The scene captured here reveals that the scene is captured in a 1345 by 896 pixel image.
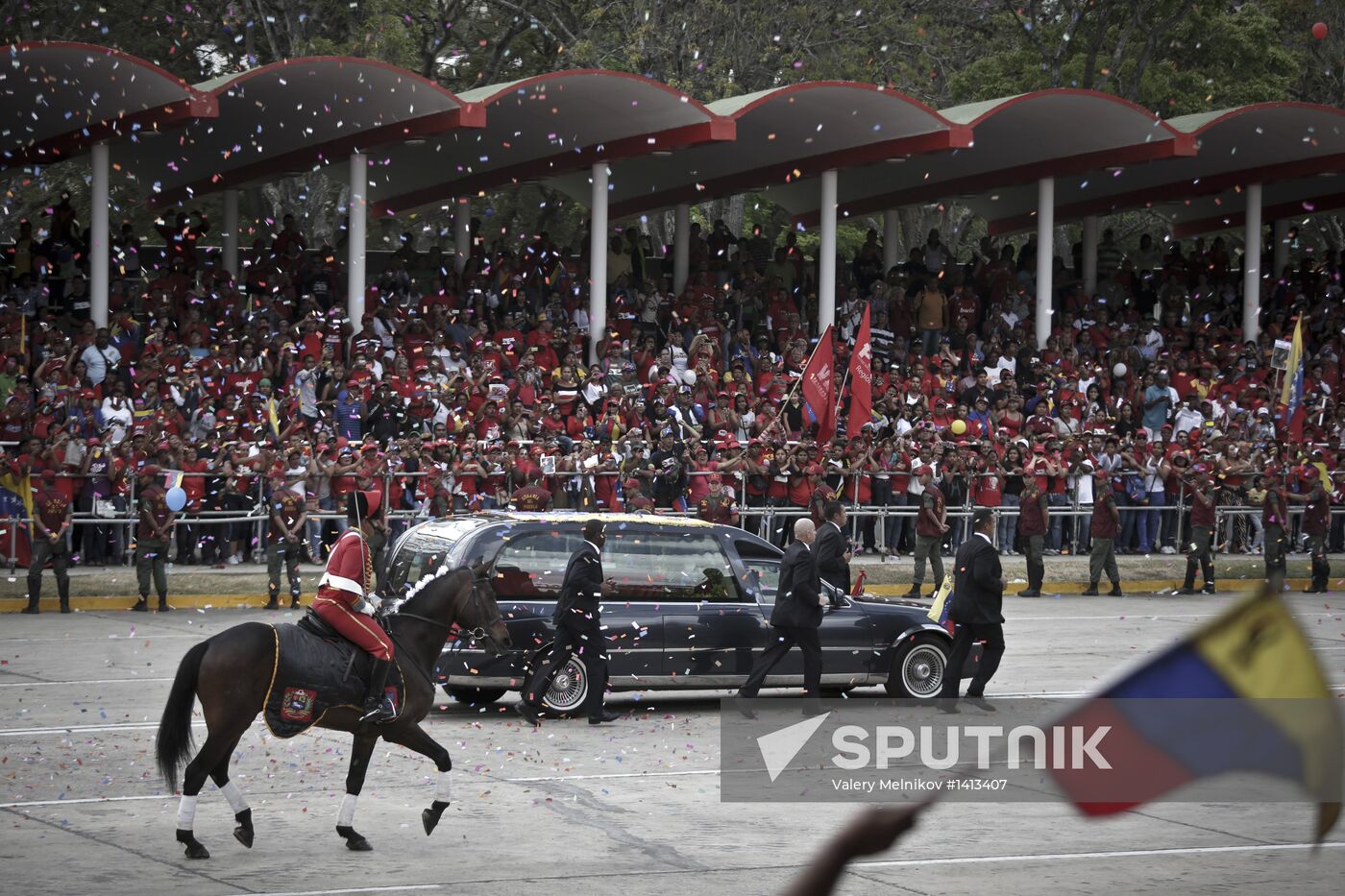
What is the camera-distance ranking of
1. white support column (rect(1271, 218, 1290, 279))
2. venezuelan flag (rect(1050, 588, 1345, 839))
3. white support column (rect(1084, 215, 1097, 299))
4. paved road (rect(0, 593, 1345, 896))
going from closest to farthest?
venezuelan flag (rect(1050, 588, 1345, 839)), paved road (rect(0, 593, 1345, 896)), white support column (rect(1084, 215, 1097, 299)), white support column (rect(1271, 218, 1290, 279))

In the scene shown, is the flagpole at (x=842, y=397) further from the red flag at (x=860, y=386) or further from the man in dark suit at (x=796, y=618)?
the man in dark suit at (x=796, y=618)

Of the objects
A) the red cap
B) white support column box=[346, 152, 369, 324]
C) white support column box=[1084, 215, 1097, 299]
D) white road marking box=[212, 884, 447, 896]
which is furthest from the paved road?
white support column box=[1084, 215, 1097, 299]

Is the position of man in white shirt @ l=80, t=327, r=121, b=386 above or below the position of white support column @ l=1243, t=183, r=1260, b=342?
below

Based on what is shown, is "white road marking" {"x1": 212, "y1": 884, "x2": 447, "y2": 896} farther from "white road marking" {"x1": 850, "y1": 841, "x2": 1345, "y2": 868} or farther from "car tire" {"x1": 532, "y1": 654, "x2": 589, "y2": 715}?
"car tire" {"x1": 532, "y1": 654, "x2": 589, "y2": 715}

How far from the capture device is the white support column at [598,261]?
97.0 feet

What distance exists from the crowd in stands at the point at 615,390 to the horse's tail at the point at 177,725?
12.6 meters

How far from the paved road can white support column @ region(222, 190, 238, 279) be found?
1708 centimetres

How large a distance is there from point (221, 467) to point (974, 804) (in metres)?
13.6

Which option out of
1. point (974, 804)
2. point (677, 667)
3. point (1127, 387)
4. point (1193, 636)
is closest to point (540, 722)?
point (677, 667)

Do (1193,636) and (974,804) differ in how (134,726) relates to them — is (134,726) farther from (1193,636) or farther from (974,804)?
(1193,636)

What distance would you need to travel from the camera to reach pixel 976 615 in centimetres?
1496

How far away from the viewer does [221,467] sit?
22734 mm

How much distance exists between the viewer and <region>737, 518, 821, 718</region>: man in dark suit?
14.7 m

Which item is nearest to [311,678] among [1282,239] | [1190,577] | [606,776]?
[606,776]
